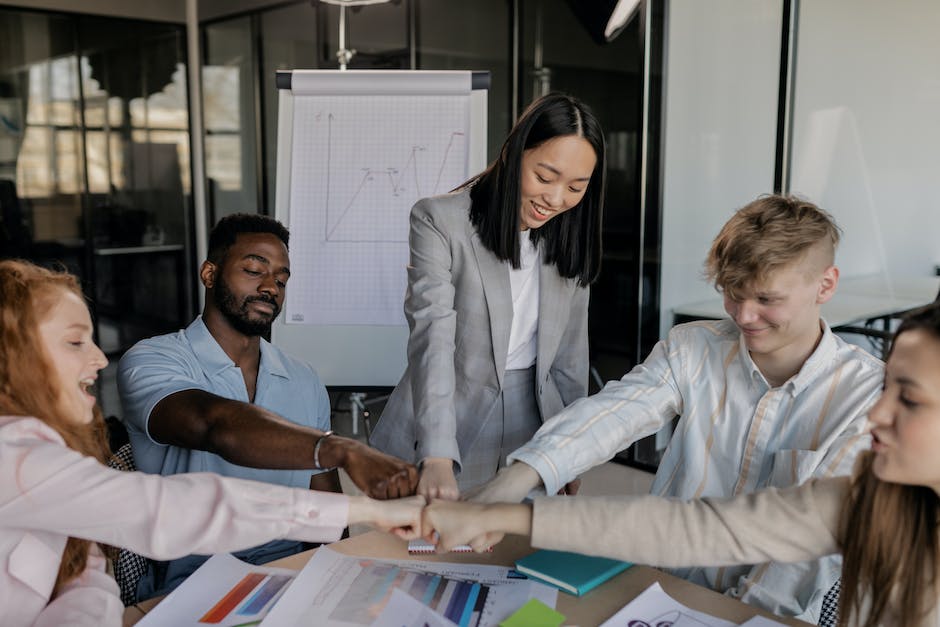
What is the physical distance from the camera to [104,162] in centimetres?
616

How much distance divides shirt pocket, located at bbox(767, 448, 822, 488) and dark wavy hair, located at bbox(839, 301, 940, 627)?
0.24 m

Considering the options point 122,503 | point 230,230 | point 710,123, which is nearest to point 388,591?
point 122,503

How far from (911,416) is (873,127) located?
2.63 m

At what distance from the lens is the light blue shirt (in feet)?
5.85

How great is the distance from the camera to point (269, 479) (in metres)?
1.96

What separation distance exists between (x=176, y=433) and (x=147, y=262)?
5.16m

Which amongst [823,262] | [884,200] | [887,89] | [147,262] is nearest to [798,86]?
[887,89]

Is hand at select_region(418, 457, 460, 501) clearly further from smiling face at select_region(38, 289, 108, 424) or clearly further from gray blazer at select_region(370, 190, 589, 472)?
smiling face at select_region(38, 289, 108, 424)

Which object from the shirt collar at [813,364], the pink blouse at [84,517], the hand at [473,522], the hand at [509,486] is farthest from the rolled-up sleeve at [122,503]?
the shirt collar at [813,364]

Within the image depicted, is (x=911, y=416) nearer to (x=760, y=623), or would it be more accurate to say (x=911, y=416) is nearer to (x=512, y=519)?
(x=760, y=623)

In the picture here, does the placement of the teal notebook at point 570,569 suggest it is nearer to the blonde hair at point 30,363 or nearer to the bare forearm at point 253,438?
the bare forearm at point 253,438

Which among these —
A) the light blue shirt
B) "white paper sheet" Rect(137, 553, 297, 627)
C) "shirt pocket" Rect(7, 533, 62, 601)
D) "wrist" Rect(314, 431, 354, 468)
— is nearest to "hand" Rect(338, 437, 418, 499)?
"wrist" Rect(314, 431, 354, 468)

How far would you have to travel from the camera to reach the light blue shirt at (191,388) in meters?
1.78

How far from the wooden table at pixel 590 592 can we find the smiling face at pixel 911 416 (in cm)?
30
